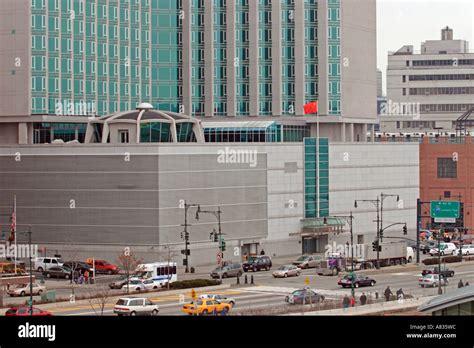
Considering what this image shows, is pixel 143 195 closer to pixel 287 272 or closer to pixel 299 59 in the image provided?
pixel 287 272

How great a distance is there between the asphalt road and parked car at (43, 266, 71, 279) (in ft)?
37.5

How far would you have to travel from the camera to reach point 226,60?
361ft

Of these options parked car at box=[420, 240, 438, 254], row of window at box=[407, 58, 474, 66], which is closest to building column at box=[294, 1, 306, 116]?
parked car at box=[420, 240, 438, 254]

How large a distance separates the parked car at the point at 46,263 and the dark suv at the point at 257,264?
1393 cm

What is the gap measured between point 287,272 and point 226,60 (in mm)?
39547

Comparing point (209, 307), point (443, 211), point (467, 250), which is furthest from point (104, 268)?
point (443, 211)

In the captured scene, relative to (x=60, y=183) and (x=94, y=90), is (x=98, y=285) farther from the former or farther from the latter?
(x=94, y=90)

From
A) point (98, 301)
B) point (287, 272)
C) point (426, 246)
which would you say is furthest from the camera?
point (426, 246)

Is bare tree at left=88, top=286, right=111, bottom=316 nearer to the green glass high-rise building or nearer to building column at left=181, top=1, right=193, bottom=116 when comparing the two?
the green glass high-rise building

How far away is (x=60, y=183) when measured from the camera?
274ft

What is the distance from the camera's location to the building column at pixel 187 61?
109 m
